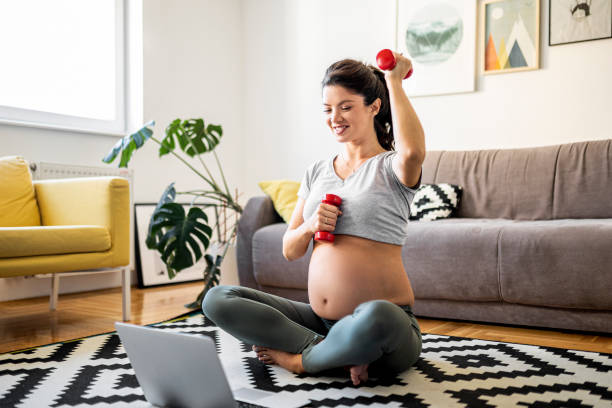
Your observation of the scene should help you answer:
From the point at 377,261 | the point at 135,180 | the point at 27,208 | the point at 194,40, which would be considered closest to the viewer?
the point at 377,261

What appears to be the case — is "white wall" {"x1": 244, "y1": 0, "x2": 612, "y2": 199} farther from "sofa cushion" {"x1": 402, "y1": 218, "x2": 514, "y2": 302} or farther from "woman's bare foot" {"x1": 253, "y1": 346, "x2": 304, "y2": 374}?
"woman's bare foot" {"x1": 253, "y1": 346, "x2": 304, "y2": 374}

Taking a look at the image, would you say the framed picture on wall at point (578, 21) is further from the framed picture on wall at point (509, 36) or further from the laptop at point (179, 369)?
the laptop at point (179, 369)

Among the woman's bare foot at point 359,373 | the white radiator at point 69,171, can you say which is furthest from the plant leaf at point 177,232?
the woman's bare foot at point 359,373

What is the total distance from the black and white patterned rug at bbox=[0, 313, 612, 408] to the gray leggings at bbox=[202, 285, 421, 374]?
0.25ft

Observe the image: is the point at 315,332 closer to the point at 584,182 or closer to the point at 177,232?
the point at 177,232

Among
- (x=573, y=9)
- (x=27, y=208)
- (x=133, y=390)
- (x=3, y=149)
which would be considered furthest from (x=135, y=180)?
(x=573, y=9)

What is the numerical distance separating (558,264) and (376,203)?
3.58 feet

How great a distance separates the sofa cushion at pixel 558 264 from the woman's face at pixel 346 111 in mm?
1093

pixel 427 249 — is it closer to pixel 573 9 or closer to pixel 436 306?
pixel 436 306

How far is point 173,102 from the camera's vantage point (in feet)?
12.8

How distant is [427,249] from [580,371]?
0.94 meters

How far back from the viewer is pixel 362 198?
141 centimetres

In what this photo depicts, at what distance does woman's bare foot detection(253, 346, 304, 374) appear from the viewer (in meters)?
1.47

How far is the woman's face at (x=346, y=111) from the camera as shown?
141 centimetres
